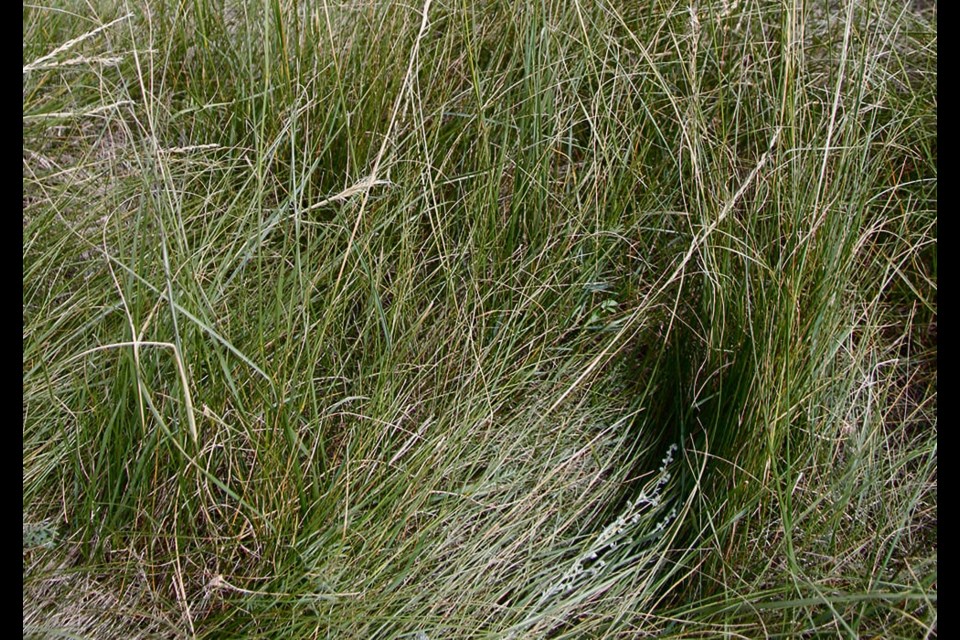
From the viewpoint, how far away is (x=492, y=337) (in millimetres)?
1841

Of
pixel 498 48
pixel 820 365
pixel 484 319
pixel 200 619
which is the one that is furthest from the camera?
pixel 498 48

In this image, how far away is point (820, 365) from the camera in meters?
1.68

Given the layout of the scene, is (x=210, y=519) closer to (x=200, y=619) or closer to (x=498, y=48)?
(x=200, y=619)

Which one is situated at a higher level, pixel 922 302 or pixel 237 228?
pixel 237 228

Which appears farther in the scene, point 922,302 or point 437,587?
point 922,302

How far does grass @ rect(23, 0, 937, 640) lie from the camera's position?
154 centimetres

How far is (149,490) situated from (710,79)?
4.91 ft

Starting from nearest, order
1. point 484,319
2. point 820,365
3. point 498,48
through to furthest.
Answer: point 820,365 → point 484,319 → point 498,48

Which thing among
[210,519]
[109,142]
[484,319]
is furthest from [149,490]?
[109,142]

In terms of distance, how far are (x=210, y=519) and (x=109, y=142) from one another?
111cm

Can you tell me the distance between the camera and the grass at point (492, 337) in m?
1.54

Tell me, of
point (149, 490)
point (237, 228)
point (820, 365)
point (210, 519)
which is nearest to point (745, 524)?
point (820, 365)
